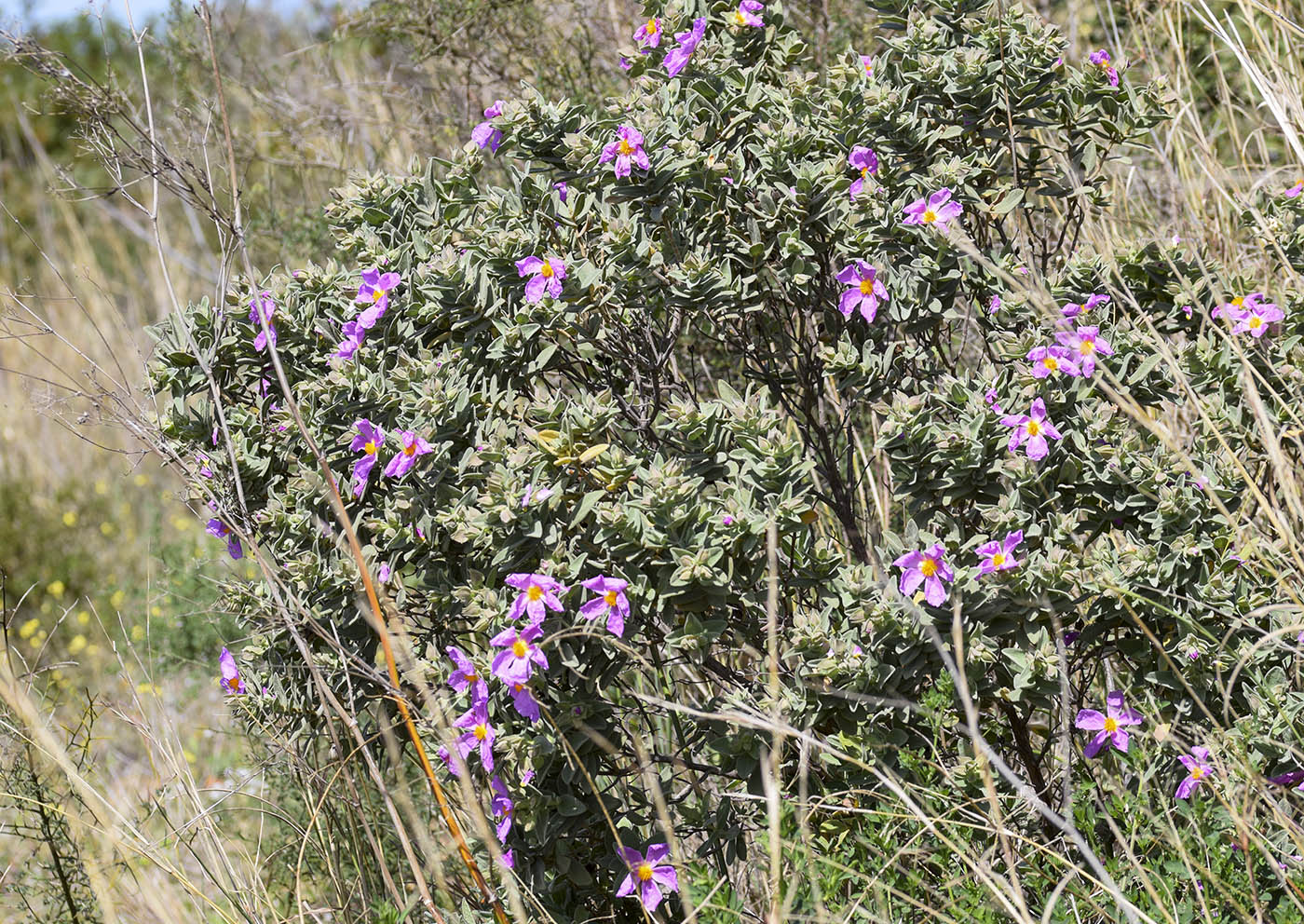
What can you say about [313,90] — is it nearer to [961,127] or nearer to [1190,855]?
[961,127]

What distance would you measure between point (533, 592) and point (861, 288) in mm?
735

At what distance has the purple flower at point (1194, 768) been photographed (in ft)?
5.75

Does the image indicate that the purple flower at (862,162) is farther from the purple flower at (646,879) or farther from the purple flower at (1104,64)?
the purple flower at (646,879)

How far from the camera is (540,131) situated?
2076mm

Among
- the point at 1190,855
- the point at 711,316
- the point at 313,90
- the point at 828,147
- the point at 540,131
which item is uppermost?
the point at 313,90

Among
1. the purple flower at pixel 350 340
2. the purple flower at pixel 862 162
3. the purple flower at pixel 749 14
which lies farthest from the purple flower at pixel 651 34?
the purple flower at pixel 350 340

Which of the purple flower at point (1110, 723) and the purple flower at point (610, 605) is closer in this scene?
the purple flower at point (610, 605)

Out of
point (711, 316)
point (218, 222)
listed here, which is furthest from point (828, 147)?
point (218, 222)

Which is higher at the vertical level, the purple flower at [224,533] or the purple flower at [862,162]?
the purple flower at [862,162]

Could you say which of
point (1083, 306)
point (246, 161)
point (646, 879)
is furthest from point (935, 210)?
point (246, 161)

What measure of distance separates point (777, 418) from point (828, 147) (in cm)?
57

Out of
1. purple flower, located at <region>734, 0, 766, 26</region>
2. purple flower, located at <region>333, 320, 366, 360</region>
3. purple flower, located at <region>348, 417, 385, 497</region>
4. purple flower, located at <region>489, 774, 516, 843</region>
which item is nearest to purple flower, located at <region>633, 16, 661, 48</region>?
purple flower, located at <region>734, 0, 766, 26</region>

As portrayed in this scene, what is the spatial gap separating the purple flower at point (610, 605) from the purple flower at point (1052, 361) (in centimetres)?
72

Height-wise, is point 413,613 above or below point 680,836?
above
